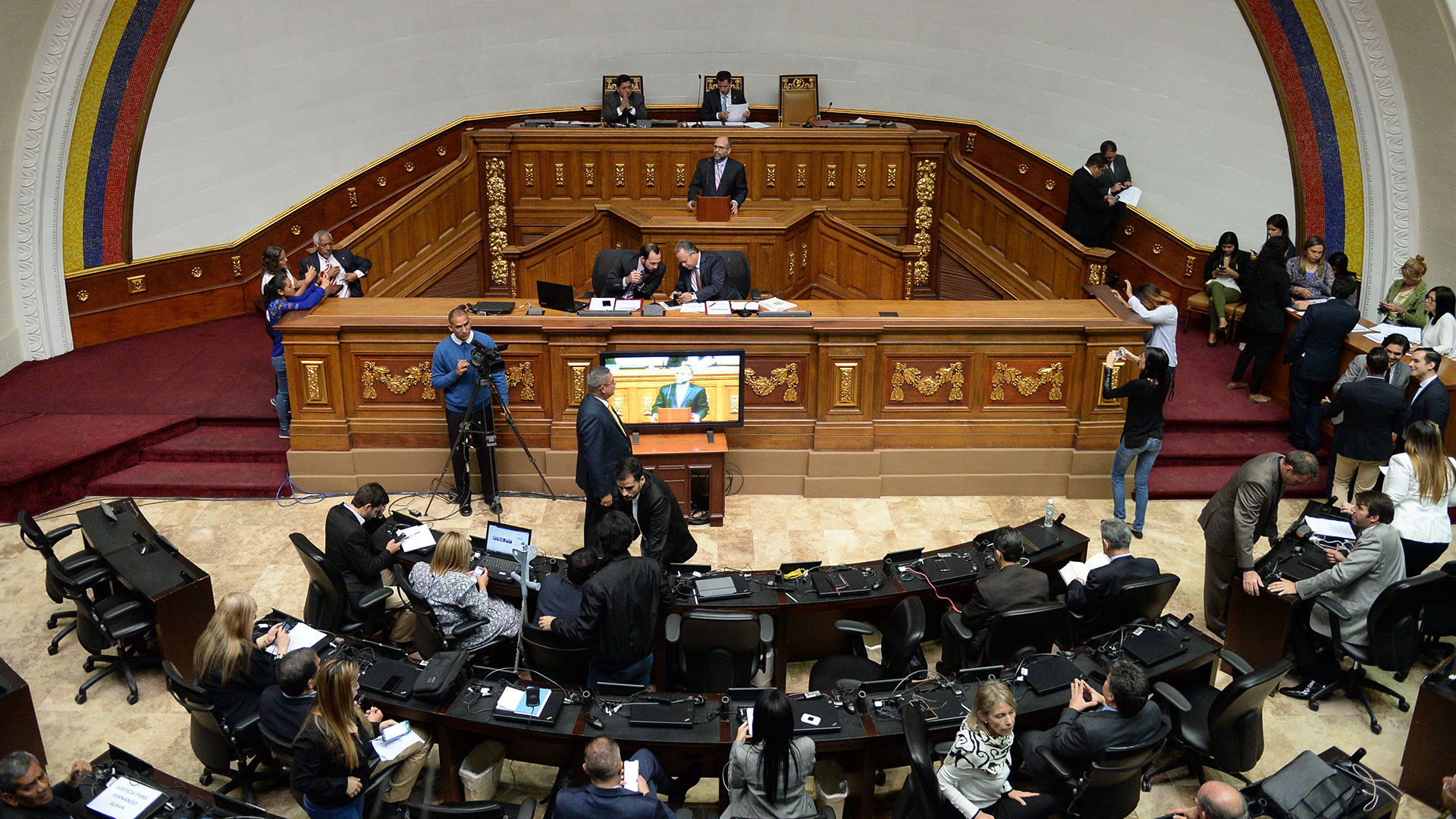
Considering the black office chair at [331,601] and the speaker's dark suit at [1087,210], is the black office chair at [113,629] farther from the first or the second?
the speaker's dark suit at [1087,210]

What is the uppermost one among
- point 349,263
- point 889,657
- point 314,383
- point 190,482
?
point 349,263

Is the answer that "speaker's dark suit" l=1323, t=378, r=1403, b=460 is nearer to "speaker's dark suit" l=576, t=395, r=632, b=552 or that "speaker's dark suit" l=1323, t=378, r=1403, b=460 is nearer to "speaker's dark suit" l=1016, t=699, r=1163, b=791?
"speaker's dark suit" l=1016, t=699, r=1163, b=791

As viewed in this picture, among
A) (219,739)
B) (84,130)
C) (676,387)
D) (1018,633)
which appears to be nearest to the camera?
(219,739)

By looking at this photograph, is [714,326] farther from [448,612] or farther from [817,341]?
[448,612]

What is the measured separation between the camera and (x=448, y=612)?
559 centimetres

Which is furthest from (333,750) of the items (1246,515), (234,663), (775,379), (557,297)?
(1246,515)

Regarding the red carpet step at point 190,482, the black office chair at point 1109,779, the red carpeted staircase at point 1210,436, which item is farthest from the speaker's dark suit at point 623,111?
the black office chair at point 1109,779

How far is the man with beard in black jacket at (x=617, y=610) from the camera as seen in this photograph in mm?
5324

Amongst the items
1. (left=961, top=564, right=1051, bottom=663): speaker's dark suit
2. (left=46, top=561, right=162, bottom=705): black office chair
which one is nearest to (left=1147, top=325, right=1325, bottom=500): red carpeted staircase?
(left=961, top=564, right=1051, bottom=663): speaker's dark suit

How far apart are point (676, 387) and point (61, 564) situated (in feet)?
12.9

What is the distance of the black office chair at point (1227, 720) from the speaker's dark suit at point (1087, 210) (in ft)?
22.0

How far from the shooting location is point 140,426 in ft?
28.2

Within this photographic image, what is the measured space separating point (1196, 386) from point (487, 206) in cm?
707

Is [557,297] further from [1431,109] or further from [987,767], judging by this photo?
[1431,109]
